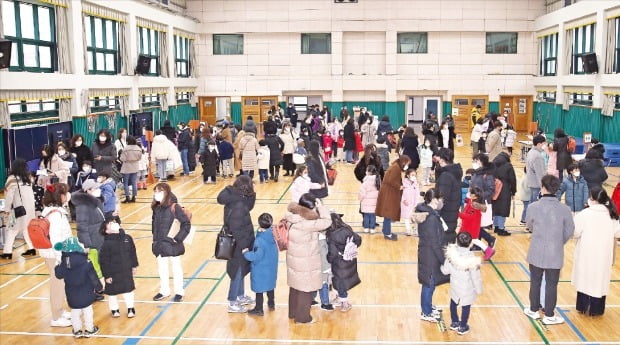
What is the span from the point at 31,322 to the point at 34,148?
11951mm

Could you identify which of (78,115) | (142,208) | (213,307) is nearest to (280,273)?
(213,307)

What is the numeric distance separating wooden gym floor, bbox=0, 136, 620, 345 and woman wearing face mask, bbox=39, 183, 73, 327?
0.64ft

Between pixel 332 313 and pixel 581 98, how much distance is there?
23.9 m

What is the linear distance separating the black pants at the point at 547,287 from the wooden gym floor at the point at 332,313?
0.25 m

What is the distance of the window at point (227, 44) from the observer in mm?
36812

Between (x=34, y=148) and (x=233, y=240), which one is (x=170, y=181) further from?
(x=233, y=240)

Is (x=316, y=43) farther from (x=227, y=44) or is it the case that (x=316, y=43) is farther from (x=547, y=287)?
(x=547, y=287)

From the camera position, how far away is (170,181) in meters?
20.8

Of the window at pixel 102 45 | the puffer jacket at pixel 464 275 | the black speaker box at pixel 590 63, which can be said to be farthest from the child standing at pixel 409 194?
the black speaker box at pixel 590 63

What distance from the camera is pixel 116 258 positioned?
820cm

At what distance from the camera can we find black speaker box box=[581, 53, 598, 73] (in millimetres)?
25859

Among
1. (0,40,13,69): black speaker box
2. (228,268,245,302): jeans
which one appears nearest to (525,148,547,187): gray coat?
(228,268,245,302): jeans

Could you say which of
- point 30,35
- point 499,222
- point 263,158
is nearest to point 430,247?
A: point 499,222

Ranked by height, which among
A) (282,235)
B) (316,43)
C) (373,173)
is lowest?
(282,235)
